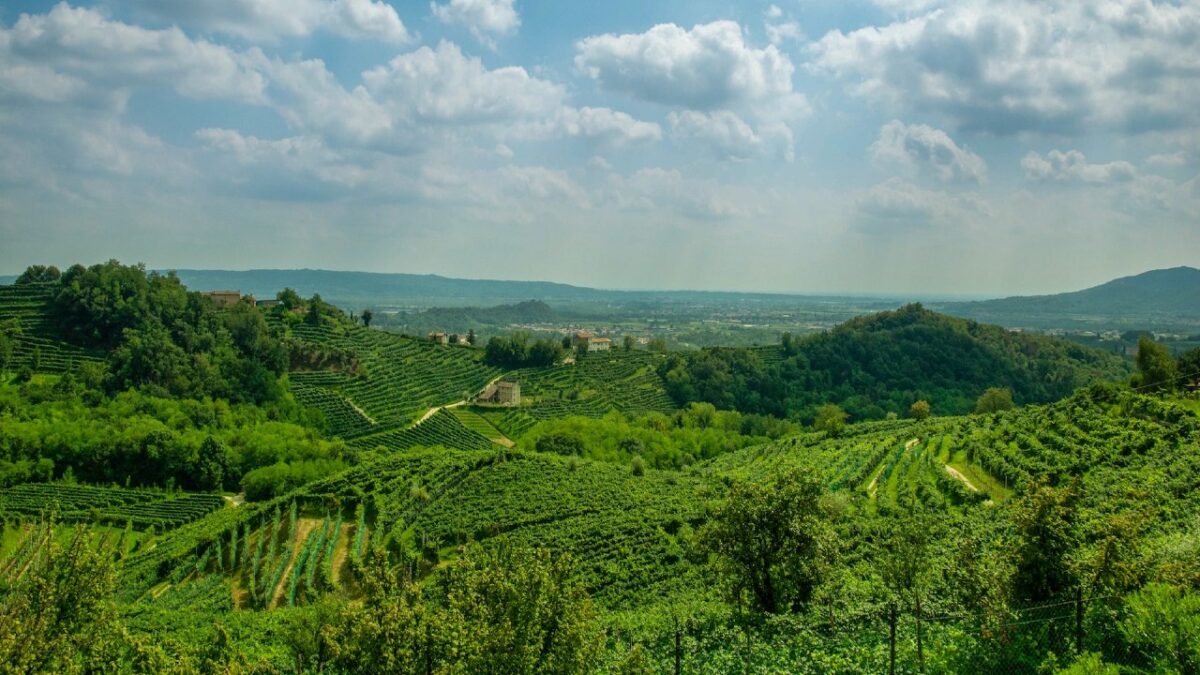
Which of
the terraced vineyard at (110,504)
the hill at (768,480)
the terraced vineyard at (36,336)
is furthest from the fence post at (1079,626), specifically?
the terraced vineyard at (36,336)

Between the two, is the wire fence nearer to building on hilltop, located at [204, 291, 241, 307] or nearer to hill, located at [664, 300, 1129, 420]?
hill, located at [664, 300, 1129, 420]

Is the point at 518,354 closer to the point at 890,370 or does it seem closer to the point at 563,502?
the point at 890,370

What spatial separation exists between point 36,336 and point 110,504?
145 feet

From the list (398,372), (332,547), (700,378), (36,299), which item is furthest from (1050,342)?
(36,299)

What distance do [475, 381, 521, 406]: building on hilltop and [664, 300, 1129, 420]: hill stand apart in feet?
96.3

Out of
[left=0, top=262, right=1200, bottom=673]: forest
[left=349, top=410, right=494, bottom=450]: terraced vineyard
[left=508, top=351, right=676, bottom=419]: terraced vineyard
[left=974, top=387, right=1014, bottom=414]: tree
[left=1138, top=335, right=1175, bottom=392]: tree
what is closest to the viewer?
[left=0, top=262, right=1200, bottom=673]: forest

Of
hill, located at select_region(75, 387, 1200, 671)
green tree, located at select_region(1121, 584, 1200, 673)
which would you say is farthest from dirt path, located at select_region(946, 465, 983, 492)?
green tree, located at select_region(1121, 584, 1200, 673)

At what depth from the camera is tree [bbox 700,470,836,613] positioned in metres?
20.5

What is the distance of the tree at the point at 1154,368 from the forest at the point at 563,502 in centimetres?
32

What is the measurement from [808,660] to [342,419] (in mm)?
78132

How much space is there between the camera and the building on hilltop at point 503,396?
95.6 metres

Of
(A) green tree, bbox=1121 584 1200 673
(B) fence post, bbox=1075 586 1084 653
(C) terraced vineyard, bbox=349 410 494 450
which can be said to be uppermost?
(A) green tree, bbox=1121 584 1200 673

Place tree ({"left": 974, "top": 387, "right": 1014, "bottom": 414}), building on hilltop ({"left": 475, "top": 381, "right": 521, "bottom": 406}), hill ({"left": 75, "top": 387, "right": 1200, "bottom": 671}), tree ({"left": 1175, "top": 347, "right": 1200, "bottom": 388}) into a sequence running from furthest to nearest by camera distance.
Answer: building on hilltop ({"left": 475, "top": 381, "right": 521, "bottom": 406}) < tree ({"left": 974, "top": 387, "right": 1014, "bottom": 414}) < tree ({"left": 1175, "top": 347, "right": 1200, "bottom": 388}) < hill ({"left": 75, "top": 387, "right": 1200, "bottom": 671})

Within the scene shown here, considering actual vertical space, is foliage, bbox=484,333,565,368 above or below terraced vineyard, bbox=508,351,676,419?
above
